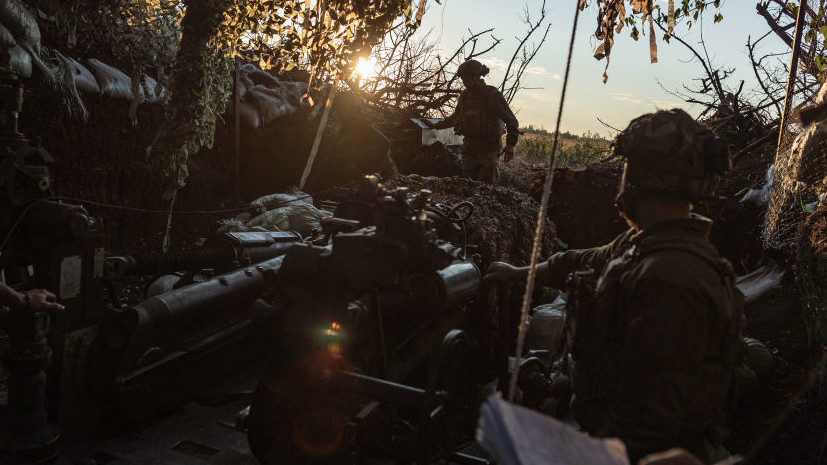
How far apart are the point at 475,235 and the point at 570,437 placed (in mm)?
6067

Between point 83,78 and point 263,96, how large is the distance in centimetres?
346

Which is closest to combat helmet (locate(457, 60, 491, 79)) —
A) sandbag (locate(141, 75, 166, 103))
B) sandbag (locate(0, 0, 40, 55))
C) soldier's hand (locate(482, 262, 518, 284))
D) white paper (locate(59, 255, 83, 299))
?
sandbag (locate(141, 75, 166, 103))

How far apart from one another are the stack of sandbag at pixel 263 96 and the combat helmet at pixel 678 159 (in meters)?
9.36

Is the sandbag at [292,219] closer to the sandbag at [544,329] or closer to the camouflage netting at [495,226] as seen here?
the camouflage netting at [495,226]

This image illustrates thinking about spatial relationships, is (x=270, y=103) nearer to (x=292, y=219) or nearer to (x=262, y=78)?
(x=262, y=78)

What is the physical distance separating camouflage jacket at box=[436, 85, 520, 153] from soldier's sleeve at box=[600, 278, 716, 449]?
8575 millimetres

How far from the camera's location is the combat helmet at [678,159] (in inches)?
101

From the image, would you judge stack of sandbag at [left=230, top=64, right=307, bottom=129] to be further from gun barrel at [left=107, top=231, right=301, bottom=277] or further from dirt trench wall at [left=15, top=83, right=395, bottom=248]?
gun barrel at [left=107, top=231, right=301, bottom=277]

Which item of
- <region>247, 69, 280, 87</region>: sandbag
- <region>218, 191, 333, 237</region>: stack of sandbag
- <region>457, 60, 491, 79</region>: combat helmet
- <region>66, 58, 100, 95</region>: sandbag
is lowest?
<region>218, 191, 333, 237</region>: stack of sandbag

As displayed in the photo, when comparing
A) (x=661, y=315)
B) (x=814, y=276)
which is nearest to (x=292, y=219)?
(x=814, y=276)

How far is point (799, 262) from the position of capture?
17.5ft

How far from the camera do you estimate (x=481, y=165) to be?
36.4 ft

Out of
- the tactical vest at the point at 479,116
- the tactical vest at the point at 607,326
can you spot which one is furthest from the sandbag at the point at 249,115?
the tactical vest at the point at 607,326

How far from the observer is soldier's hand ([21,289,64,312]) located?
3.58 meters
